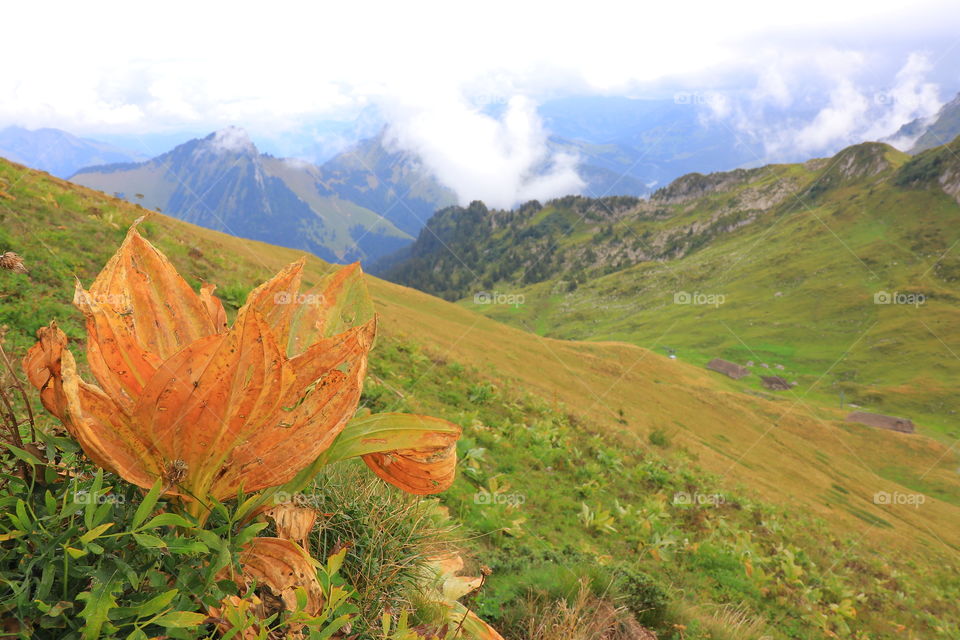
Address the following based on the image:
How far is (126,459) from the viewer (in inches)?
75.2

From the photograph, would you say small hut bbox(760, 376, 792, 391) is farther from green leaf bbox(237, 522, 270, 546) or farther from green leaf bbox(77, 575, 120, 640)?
green leaf bbox(77, 575, 120, 640)

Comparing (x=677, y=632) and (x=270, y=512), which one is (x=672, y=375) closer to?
(x=677, y=632)

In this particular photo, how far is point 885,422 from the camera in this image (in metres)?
78.4

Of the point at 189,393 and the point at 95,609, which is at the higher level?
the point at 189,393

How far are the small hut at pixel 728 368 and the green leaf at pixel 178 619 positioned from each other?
10985 cm

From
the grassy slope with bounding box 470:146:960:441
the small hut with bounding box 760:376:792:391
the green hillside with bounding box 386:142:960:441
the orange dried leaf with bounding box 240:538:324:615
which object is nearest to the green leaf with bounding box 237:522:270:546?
the orange dried leaf with bounding box 240:538:324:615

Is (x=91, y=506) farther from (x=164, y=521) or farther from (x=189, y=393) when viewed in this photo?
(x=189, y=393)

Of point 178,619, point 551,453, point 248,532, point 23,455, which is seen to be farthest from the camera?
point 551,453

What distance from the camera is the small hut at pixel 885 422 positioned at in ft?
254

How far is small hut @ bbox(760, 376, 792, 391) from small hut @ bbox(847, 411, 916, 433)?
17271 mm

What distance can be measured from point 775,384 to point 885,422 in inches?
790

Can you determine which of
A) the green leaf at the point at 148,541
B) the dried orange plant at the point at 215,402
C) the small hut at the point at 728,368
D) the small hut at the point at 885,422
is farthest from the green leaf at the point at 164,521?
the small hut at the point at 728,368

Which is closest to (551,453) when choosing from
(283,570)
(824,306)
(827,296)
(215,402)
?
(283,570)

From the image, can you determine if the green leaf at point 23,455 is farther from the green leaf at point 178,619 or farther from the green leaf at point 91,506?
the green leaf at point 178,619
